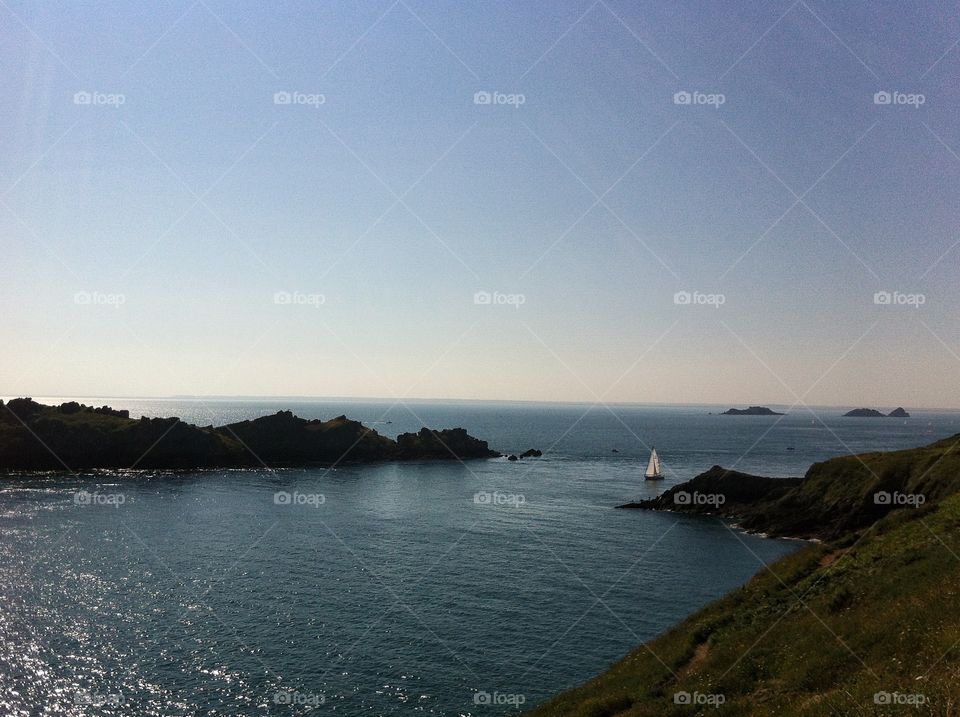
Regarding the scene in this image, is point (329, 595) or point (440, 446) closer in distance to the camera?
point (329, 595)

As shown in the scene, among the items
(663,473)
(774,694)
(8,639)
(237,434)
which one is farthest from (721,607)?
(237,434)

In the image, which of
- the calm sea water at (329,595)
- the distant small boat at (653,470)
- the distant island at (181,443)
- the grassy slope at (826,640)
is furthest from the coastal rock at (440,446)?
the grassy slope at (826,640)

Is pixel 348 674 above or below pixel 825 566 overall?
below

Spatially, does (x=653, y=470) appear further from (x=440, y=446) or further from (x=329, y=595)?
(x=329, y=595)

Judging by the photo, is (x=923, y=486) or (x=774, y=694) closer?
(x=774, y=694)

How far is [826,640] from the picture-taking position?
18.7 meters

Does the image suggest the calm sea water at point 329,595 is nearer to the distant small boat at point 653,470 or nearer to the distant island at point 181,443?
the distant small boat at point 653,470

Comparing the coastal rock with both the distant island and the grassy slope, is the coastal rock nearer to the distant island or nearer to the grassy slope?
the distant island

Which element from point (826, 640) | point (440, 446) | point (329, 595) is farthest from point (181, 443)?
point (826, 640)

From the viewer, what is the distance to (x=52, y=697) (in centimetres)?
3072

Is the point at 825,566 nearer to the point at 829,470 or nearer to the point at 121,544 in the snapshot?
the point at 829,470

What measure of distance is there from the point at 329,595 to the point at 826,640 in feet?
126

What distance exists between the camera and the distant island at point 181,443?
119 m

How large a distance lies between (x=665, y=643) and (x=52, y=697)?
109ft
